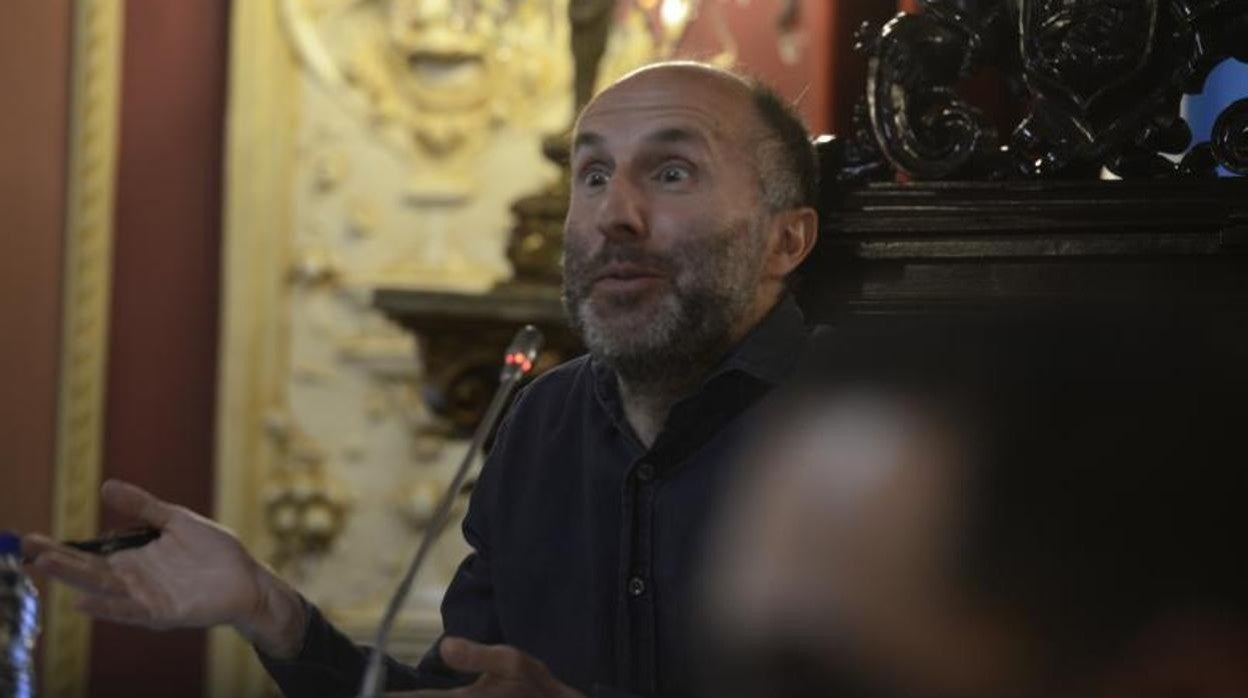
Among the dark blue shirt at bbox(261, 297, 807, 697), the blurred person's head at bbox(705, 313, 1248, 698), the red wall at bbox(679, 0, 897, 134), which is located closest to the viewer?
the blurred person's head at bbox(705, 313, 1248, 698)

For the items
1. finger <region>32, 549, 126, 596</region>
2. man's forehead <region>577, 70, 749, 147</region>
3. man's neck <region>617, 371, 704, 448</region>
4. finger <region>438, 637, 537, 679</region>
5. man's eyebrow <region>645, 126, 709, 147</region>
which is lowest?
finger <region>438, 637, 537, 679</region>

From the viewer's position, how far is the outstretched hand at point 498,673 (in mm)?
1475

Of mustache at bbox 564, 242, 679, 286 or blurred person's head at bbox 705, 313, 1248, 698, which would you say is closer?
blurred person's head at bbox 705, 313, 1248, 698

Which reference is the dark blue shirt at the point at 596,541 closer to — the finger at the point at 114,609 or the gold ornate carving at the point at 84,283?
the finger at the point at 114,609

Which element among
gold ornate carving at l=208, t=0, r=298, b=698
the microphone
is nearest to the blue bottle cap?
the microphone

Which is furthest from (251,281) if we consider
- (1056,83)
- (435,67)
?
(1056,83)

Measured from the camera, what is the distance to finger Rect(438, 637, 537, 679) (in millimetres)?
1473

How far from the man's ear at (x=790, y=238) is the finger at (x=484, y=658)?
1.65 ft

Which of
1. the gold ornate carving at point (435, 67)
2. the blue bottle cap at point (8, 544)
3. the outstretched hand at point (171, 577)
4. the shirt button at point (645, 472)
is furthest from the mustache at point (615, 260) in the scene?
the gold ornate carving at point (435, 67)

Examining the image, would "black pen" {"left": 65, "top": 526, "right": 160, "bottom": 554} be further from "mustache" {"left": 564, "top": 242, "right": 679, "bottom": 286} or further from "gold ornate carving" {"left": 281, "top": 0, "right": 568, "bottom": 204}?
"gold ornate carving" {"left": 281, "top": 0, "right": 568, "bottom": 204}

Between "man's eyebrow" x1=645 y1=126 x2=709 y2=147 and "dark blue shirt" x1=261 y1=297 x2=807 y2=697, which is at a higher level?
"man's eyebrow" x1=645 y1=126 x2=709 y2=147

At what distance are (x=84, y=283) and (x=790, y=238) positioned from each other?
208 cm

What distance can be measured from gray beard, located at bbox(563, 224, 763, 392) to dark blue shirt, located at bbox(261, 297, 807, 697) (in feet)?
0.08

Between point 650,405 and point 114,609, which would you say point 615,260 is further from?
point 114,609
